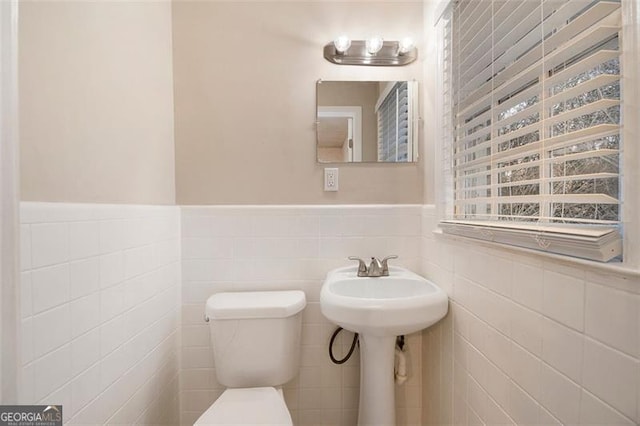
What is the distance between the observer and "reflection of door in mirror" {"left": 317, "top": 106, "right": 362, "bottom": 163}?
163 centimetres

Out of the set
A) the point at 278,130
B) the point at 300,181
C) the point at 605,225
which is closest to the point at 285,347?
the point at 300,181

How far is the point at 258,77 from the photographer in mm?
1628

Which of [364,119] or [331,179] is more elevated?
[364,119]

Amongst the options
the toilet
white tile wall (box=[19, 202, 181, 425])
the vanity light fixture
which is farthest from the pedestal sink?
the vanity light fixture

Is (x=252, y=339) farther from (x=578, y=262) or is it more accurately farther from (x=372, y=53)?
(x=372, y=53)

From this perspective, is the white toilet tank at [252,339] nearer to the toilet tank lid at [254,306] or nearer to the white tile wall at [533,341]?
the toilet tank lid at [254,306]

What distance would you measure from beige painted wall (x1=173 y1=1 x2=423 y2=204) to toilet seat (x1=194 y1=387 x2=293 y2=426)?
0.85 metres

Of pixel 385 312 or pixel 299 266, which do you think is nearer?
pixel 385 312

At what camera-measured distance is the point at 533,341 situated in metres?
0.83

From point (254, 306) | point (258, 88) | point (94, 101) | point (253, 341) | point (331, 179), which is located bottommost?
point (253, 341)

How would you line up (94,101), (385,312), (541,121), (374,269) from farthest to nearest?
(374,269) → (385,312) → (94,101) → (541,121)

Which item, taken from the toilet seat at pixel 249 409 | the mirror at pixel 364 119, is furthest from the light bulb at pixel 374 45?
the toilet seat at pixel 249 409

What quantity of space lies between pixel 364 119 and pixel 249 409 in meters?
1.35

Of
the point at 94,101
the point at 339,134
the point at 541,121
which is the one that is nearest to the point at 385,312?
the point at 541,121
